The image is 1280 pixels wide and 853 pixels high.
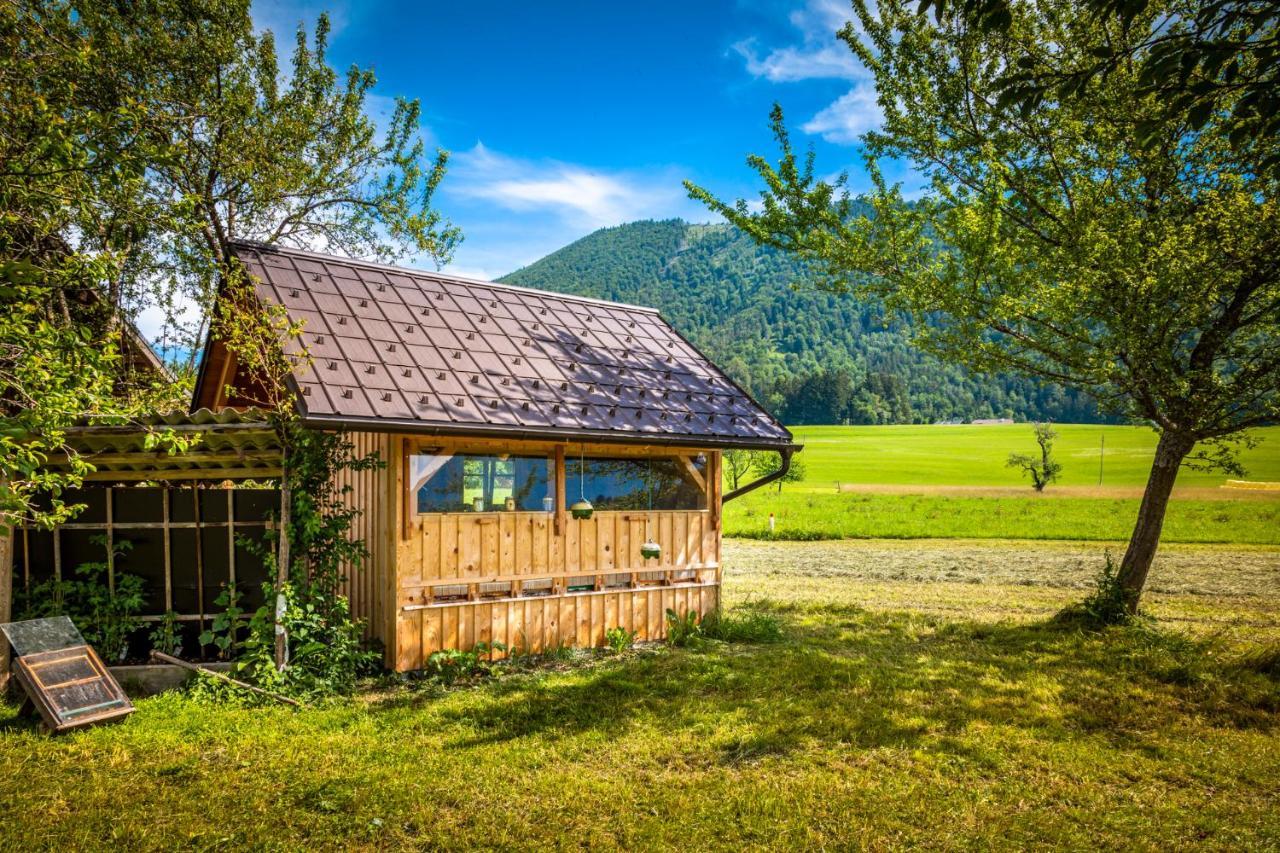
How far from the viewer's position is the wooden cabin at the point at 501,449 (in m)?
8.52

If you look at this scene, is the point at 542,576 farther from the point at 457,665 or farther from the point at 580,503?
the point at 457,665

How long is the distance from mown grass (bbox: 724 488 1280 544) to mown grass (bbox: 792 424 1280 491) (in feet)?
48.8

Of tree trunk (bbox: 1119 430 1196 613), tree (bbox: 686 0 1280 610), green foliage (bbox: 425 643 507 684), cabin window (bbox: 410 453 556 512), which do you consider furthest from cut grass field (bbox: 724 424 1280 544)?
green foliage (bbox: 425 643 507 684)

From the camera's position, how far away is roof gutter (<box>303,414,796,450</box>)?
7605 millimetres

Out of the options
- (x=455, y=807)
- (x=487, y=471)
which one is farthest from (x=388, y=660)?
(x=455, y=807)

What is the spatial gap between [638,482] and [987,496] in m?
39.7

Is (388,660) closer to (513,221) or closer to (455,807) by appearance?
(455,807)

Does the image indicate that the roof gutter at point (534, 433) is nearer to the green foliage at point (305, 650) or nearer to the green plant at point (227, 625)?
the green foliage at point (305, 650)

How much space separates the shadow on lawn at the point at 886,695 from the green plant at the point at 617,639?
1.40 ft

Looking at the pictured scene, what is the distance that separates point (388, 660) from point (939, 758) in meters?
5.74

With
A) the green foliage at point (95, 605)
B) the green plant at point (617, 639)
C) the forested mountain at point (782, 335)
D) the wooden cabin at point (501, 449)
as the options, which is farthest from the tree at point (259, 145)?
the forested mountain at point (782, 335)

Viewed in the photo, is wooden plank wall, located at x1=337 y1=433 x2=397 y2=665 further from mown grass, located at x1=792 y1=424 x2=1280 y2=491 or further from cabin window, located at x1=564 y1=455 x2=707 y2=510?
mown grass, located at x1=792 y1=424 x2=1280 y2=491

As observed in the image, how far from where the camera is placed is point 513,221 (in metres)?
39.1

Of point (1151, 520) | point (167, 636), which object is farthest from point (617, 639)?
point (1151, 520)
